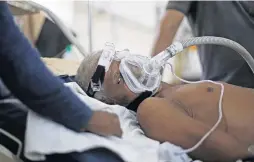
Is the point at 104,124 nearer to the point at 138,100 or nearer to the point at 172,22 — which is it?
the point at 138,100

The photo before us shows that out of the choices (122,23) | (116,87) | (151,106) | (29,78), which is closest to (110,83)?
(116,87)

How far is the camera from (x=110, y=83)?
1682 millimetres

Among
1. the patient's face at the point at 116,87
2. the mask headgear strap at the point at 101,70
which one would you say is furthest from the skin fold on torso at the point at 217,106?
the mask headgear strap at the point at 101,70

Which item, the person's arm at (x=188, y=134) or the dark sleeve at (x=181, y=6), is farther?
the dark sleeve at (x=181, y=6)

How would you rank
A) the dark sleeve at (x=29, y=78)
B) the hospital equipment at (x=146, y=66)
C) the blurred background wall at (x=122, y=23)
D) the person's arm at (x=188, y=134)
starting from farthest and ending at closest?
the blurred background wall at (x=122, y=23), the hospital equipment at (x=146, y=66), the person's arm at (x=188, y=134), the dark sleeve at (x=29, y=78)

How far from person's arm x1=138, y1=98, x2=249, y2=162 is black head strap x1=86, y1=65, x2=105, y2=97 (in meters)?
0.30

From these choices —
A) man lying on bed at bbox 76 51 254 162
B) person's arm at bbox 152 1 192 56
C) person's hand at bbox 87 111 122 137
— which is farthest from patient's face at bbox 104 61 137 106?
person's arm at bbox 152 1 192 56

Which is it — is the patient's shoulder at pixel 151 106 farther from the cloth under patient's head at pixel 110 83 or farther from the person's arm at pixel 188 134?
the cloth under patient's head at pixel 110 83

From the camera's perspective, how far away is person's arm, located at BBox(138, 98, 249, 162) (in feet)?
4.41

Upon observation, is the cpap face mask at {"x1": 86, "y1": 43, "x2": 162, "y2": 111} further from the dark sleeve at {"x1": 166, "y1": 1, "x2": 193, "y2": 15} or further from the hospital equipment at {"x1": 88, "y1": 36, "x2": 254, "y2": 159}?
the dark sleeve at {"x1": 166, "y1": 1, "x2": 193, "y2": 15}

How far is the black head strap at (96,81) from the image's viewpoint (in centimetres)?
166

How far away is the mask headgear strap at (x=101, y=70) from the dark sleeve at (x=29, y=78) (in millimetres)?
612

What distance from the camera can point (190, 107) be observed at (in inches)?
60.5

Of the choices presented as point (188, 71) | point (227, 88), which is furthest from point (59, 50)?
point (227, 88)
